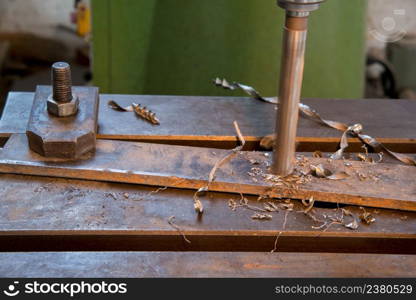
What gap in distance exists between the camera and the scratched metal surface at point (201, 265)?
79cm

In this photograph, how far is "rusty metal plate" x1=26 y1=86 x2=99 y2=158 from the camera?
0.98 m

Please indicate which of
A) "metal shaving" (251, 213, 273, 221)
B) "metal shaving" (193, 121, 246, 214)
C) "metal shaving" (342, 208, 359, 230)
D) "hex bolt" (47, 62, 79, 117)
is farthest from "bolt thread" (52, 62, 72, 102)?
"metal shaving" (342, 208, 359, 230)

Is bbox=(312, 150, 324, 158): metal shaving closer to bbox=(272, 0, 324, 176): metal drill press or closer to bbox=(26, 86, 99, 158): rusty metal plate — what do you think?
bbox=(272, 0, 324, 176): metal drill press

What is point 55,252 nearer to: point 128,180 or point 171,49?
point 128,180

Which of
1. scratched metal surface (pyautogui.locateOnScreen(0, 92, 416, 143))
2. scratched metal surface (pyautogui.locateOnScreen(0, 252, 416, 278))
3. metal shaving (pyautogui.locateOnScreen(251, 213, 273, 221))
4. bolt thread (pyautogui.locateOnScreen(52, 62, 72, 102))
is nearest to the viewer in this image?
scratched metal surface (pyautogui.locateOnScreen(0, 252, 416, 278))

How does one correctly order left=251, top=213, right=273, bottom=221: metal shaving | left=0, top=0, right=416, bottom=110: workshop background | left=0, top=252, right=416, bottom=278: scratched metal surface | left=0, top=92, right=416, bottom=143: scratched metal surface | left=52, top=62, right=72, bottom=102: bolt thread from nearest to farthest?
left=0, top=252, right=416, bottom=278: scratched metal surface < left=251, top=213, right=273, bottom=221: metal shaving < left=52, top=62, right=72, bottom=102: bolt thread < left=0, top=92, right=416, bottom=143: scratched metal surface < left=0, top=0, right=416, bottom=110: workshop background

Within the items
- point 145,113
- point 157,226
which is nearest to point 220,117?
point 145,113

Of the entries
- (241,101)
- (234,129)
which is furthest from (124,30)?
(234,129)

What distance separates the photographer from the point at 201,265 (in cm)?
81

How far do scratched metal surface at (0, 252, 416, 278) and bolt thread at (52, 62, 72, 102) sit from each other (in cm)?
32

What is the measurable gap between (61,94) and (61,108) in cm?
2

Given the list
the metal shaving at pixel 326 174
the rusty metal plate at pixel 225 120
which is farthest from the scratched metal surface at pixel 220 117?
the metal shaving at pixel 326 174

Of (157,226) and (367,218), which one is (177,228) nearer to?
(157,226)

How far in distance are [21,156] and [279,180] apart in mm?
411
